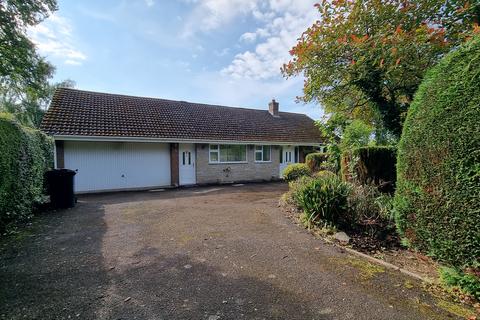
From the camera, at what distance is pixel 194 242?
466 centimetres

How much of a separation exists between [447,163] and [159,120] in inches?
521

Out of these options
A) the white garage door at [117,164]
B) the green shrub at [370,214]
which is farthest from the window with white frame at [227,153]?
the green shrub at [370,214]

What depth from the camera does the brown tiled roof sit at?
37.1 ft

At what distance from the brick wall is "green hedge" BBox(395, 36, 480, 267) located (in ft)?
36.4

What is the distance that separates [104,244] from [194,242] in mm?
1739

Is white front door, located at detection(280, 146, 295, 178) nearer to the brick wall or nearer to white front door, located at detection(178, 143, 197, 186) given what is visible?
the brick wall

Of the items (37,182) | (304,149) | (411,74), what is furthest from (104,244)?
(304,149)

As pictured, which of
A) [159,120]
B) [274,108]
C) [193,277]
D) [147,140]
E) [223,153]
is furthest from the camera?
[274,108]

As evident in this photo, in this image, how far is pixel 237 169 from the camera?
48.7 feet

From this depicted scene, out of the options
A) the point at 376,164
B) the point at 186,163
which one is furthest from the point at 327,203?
the point at 186,163

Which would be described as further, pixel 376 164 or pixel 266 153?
pixel 266 153

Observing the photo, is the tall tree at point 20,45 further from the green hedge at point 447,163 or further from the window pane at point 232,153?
the green hedge at point 447,163

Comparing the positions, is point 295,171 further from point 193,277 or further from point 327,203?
point 193,277

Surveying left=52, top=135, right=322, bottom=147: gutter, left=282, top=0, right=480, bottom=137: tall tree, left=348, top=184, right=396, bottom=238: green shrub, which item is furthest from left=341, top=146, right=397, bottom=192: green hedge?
Answer: left=52, top=135, right=322, bottom=147: gutter
